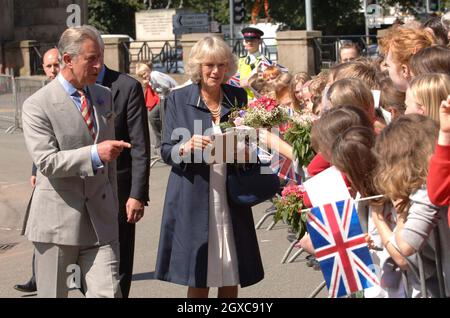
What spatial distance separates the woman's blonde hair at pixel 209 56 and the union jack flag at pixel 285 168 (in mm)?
901

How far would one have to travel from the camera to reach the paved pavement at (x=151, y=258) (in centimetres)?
889

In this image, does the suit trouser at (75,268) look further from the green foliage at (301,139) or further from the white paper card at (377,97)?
the white paper card at (377,97)

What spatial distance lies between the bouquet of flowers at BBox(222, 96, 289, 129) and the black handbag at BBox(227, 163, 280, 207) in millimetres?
271

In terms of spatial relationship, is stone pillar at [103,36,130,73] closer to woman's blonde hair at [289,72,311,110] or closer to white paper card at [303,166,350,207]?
woman's blonde hair at [289,72,311,110]

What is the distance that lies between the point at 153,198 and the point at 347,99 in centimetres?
766

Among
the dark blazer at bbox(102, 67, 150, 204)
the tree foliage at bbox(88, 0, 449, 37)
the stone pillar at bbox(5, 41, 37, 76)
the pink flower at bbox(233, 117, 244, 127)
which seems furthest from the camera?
the tree foliage at bbox(88, 0, 449, 37)

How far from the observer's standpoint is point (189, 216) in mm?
7039

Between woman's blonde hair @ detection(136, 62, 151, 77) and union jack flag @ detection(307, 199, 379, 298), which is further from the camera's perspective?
woman's blonde hair @ detection(136, 62, 151, 77)

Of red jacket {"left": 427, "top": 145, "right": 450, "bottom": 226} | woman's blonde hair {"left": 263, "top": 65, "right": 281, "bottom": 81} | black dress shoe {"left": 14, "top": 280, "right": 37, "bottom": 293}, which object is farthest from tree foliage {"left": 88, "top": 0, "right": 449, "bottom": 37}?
red jacket {"left": 427, "top": 145, "right": 450, "bottom": 226}

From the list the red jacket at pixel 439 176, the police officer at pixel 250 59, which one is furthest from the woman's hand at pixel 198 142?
the police officer at pixel 250 59

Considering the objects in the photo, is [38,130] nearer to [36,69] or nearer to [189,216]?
[189,216]

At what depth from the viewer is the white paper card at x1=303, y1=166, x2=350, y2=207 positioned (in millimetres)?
5691
